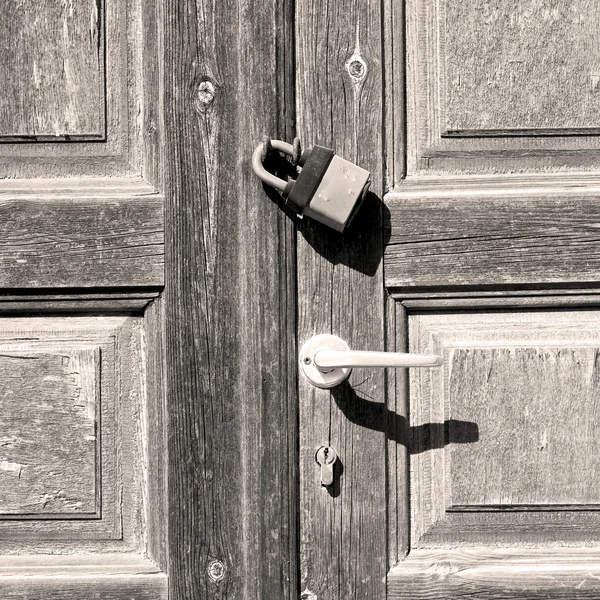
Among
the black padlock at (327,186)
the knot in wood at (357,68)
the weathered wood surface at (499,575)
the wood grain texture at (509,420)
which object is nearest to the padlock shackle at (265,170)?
the black padlock at (327,186)

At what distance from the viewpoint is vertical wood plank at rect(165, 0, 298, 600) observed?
0.97 metres

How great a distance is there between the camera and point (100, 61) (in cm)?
99

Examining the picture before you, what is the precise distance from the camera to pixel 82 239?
989 millimetres

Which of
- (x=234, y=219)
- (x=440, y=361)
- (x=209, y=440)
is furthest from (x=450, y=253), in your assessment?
(x=209, y=440)

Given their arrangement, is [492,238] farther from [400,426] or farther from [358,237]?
[400,426]

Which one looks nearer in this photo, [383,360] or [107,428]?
[383,360]

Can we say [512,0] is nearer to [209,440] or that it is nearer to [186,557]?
[209,440]

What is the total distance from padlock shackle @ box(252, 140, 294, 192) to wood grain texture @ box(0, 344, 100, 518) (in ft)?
1.11

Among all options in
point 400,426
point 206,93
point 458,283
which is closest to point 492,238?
point 458,283

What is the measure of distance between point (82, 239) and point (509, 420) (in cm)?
63

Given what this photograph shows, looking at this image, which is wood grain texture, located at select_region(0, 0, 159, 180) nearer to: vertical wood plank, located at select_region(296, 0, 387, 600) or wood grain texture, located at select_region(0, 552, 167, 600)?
vertical wood plank, located at select_region(296, 0, 387, 600)

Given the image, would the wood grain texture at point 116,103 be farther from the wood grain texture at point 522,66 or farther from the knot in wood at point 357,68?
the wood grain texture at point 522,66

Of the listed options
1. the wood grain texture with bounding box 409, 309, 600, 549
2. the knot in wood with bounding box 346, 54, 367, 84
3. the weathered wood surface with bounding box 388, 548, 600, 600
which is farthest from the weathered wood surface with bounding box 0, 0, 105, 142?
the weathered wood surface with bounding box 388, 548, 600, 600

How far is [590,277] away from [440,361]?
26cm
